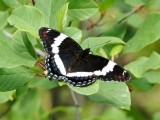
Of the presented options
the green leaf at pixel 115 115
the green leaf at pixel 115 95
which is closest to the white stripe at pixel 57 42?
the green leaf at pixel 115 95

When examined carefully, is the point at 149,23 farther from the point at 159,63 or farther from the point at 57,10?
the point at 57,10

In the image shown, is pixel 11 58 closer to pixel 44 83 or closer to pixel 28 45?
pixel 28 45

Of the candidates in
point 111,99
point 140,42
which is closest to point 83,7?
point 140,42

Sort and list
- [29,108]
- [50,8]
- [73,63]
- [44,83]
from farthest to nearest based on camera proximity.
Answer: [29,108] < [44,83] < [73,63] < [50,8]

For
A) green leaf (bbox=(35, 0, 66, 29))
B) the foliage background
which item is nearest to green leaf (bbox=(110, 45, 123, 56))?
the foliage background

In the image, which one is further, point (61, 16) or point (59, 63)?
point (59, 63)

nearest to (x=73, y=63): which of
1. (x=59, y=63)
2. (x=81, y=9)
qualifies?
(x=59, y=63)

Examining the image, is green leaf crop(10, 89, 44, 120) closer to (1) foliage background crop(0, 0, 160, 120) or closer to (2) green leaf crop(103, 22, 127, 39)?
(1) foliage background crop(0, 0, 160, 120)
